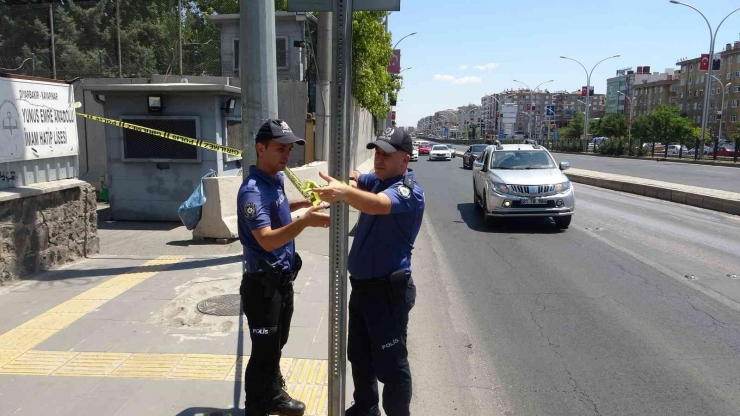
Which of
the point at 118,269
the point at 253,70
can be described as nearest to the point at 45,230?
the point at 118,269

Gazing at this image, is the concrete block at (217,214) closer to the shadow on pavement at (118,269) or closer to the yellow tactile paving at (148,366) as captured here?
the shadow on pavement at (118,269)

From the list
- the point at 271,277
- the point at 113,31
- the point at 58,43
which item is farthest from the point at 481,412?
the point at 113,31

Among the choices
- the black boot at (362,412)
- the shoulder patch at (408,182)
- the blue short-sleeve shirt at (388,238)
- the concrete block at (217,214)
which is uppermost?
the shoulder patch at (408,182)

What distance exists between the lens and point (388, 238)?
125 inches

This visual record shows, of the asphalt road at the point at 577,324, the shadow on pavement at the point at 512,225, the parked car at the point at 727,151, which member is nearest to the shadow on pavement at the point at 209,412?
the asphalt road at the point at 577,324

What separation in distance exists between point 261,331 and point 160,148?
9.07 meters

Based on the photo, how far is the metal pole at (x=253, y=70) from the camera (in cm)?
560

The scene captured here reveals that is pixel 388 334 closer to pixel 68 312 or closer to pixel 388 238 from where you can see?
pixel 388 238

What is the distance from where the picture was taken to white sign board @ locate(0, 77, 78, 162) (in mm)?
6355

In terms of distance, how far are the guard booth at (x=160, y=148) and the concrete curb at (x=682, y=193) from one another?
12380mm

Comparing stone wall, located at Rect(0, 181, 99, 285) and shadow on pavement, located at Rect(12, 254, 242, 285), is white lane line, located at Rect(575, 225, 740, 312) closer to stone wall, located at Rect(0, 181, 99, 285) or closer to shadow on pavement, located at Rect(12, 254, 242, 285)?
shadow on pavement, located at Rect(12, 254, 242, 285)

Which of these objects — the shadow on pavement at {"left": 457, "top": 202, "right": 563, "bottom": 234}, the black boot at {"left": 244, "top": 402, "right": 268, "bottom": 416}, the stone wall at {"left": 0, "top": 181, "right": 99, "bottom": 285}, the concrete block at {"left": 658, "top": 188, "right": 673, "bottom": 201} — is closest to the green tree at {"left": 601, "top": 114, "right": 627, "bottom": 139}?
the concrete block at {"left": 658, "top": 188, "right": 673, "bottom": 201}

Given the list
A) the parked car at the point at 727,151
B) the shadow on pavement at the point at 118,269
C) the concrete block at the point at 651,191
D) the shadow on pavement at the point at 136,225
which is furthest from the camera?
the parked car at the point at 727,151

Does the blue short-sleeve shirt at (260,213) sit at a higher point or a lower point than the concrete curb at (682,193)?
higher
